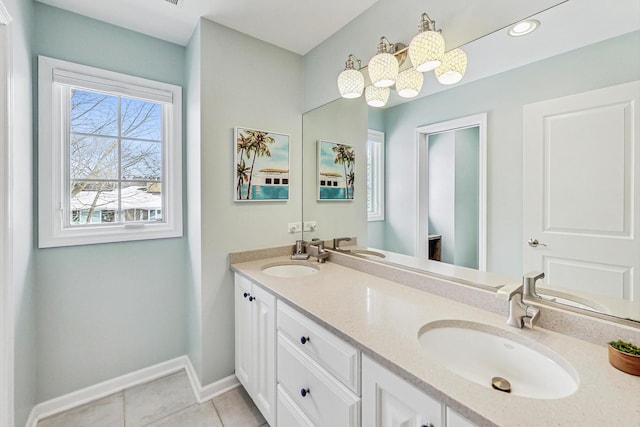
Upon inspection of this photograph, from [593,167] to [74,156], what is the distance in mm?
2682

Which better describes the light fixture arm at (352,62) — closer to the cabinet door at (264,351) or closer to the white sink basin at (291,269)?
the white sink basin at (291,269)

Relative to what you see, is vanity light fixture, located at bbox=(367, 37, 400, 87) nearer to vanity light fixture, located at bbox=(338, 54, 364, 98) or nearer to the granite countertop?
vanity light fixture, located at bbox=(338, 54, 364, 98)

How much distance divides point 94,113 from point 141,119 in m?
0.27

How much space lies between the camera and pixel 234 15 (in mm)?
1775

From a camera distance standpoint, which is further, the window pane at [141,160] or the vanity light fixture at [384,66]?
the window pane at [141,160]

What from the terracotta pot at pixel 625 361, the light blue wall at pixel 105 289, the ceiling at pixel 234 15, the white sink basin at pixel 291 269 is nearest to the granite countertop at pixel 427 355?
the terracotta pot at pixel 625 361

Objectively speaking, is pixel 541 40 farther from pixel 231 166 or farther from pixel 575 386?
pixel 231 166

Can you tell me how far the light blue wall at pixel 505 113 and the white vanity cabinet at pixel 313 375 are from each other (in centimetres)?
→ 76

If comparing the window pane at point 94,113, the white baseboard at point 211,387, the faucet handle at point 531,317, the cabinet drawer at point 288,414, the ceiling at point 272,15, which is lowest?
the white baseboard at point 211,387

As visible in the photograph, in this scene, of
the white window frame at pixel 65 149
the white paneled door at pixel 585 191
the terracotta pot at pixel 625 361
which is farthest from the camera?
the white window frame at pixel 65 149

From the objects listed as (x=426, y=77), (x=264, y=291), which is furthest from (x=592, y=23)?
(x=264, y=291)

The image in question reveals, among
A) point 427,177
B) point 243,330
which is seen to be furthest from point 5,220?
point 427,177

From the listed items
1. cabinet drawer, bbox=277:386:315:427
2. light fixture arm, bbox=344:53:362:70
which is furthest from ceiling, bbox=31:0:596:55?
cabinet drawer, bbox=277:386:315:427

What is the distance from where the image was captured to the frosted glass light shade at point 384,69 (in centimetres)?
149
